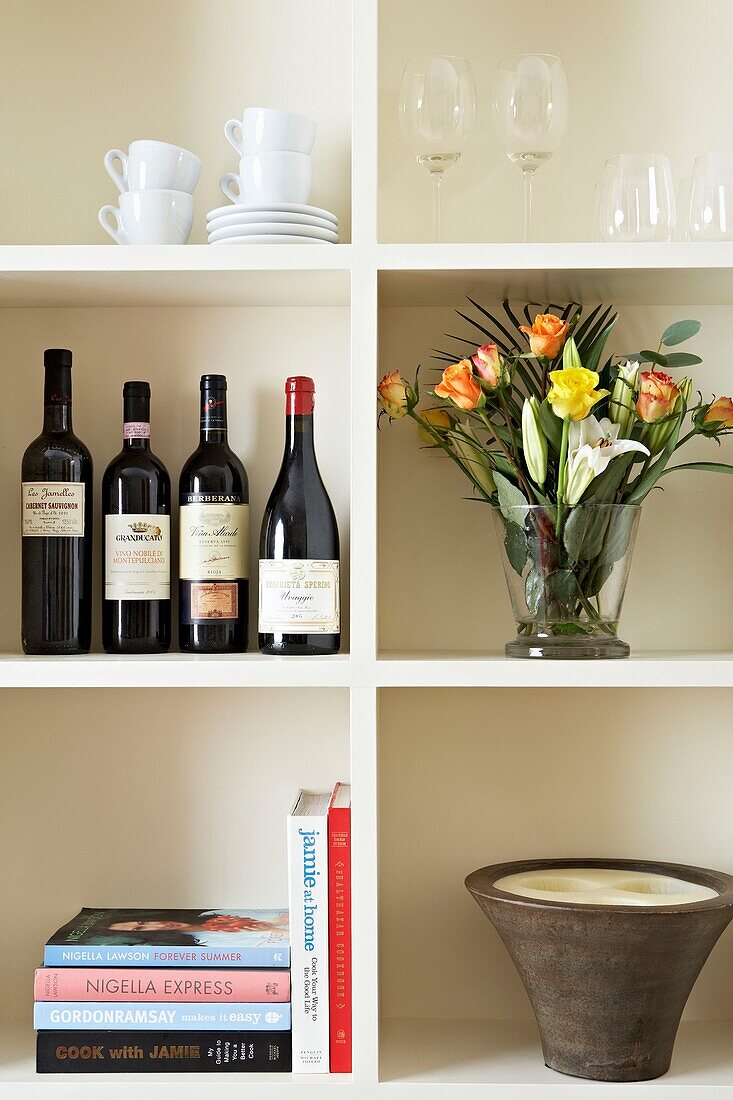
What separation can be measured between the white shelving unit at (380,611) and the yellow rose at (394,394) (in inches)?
4.9

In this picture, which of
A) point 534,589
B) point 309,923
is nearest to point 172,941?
point 309,923

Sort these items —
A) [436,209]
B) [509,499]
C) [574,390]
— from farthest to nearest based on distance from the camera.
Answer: [436,209] < [509,499] < [574,390]

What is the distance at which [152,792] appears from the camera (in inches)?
55.6

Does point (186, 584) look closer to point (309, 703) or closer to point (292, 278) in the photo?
point (309, 703)

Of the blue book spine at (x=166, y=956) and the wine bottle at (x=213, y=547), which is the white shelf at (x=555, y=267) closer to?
the wine bottle at (x=213, y=547)

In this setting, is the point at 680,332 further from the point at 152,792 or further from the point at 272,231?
the point at 152,792

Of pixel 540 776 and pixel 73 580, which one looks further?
pixel 540 776

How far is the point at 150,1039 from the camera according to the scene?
119cm

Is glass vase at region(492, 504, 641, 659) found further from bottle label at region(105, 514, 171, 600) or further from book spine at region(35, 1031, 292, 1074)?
book spine at region(35, 1031, 292, 1074)

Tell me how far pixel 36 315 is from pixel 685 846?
107 centimetres

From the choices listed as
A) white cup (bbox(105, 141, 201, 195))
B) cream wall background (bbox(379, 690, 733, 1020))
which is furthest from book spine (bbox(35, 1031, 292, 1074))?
white cup (bbox(105, 141, 201, 195))

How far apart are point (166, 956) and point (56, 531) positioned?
19.3 inches

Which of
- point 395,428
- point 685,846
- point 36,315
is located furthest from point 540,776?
point 36,315

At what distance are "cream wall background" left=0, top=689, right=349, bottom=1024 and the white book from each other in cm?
21
